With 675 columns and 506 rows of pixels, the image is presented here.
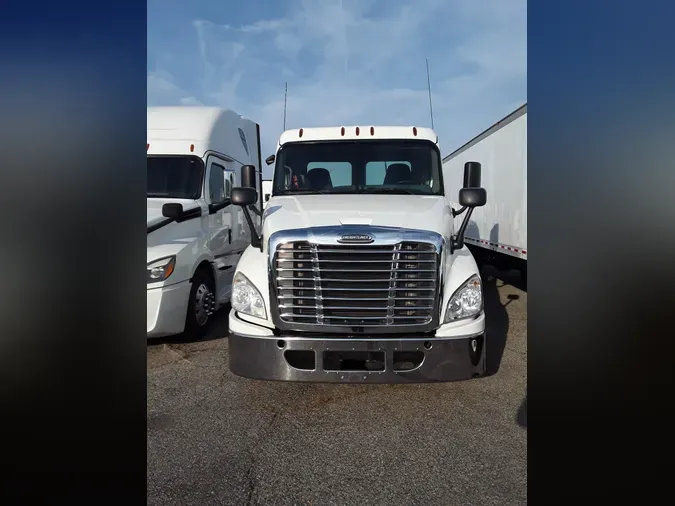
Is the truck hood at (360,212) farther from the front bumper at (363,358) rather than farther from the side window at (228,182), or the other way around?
the side window at (228,182)

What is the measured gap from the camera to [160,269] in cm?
421

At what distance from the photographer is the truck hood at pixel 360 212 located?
331cm

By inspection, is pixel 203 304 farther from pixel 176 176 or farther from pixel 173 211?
pixel 176 176

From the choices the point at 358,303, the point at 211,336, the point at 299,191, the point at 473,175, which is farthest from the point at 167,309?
the point at 473,175

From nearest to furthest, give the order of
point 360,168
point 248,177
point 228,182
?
1. point 248,177
2. point 360,168
3. point 228,182

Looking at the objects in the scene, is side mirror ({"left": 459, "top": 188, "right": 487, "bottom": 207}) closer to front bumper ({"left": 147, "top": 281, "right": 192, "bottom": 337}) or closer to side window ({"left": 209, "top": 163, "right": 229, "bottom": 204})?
front bumper ({"left": 147, "top": 281, "right": 192, "bottom": 337})

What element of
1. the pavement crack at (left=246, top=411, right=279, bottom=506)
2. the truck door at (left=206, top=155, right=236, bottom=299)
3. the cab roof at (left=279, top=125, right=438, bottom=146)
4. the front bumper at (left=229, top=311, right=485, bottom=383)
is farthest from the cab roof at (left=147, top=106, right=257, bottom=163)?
the pavement crack at (left=246, top=411, right=279, bottom=506)

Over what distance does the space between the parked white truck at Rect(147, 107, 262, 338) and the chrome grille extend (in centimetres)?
110

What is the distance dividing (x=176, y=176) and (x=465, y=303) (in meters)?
3.97
